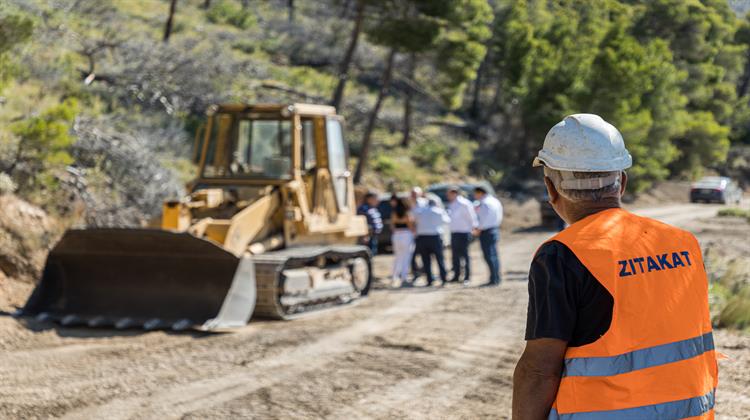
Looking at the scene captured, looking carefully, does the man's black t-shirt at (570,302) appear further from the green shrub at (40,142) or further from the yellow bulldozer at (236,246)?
the green shrub at (40,142)

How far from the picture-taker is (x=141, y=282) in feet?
35.9

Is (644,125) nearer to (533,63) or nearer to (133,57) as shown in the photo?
(533,63)

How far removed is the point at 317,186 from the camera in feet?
42.7

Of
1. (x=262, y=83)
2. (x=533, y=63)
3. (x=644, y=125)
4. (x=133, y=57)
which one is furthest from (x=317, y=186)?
(x=533, y=63)

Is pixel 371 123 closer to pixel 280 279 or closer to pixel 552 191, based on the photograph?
pixel 280 279

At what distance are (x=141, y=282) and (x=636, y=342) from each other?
9.08 m

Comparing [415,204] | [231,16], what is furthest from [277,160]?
[231,16]

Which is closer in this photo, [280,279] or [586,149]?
[586,149]

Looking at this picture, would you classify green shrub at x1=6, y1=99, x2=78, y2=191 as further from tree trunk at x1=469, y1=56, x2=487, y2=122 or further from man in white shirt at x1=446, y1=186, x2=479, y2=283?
tree trunk at x1=469, y1=56, x2=487, y2=122

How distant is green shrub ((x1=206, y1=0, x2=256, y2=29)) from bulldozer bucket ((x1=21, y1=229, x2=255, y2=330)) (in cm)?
3855

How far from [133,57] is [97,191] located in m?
7.32

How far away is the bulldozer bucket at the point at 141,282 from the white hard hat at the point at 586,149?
7780 mm

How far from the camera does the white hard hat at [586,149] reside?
292cm

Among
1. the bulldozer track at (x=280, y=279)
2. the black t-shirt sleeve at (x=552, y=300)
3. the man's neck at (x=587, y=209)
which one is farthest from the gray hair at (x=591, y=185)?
the bulldozer track at (x=280, y=279)
